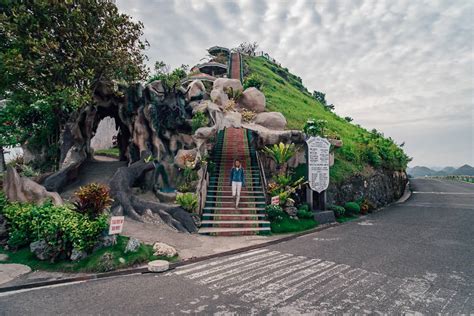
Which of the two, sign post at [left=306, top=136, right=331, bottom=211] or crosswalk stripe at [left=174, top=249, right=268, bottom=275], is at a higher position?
sign post at [left=306, top=136, right=331, bottom=211]

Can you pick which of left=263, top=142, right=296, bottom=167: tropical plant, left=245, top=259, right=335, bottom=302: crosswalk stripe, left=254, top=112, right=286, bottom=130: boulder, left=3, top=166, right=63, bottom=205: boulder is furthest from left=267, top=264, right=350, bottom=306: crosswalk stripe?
left=254, top=112, right=286, bottom=130: boulder

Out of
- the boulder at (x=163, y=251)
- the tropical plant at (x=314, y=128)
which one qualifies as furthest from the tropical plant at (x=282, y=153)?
the boulder at (x=163, y=251)

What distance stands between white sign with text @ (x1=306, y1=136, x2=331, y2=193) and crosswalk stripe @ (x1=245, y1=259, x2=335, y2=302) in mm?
6174

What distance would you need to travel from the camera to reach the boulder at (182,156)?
50.9 feet

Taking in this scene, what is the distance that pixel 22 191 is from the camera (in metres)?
10.6

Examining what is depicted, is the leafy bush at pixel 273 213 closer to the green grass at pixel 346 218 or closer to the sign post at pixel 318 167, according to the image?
the sign post at pixel 318 167

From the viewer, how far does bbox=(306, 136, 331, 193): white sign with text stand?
13.5 meters

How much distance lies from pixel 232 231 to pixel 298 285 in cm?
491

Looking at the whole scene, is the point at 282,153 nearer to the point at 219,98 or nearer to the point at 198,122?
the point at 198,122

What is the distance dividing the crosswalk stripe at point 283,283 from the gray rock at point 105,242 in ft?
16.0

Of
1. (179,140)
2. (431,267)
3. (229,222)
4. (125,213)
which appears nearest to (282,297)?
(431,267)

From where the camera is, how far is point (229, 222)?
11.5 m

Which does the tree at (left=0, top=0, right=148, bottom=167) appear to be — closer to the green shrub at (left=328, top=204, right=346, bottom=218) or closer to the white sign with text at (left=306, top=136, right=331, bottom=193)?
the white sign with text at (left=306, top=136, right=331, bottom=193)

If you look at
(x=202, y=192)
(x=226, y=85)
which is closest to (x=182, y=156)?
(x=202, y=192)
